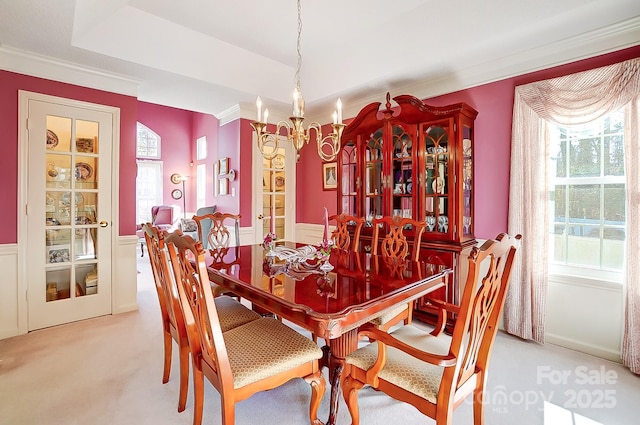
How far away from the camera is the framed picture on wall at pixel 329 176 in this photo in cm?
448

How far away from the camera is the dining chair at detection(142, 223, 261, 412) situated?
5.54 feet

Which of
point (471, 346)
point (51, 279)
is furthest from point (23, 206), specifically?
point (471, 346)

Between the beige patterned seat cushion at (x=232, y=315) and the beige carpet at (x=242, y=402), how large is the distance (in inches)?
18.7

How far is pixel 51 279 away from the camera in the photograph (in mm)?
3047

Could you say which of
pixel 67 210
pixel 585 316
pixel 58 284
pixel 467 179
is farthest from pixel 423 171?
pixel 58 284

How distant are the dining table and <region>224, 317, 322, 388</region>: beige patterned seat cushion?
107 mm

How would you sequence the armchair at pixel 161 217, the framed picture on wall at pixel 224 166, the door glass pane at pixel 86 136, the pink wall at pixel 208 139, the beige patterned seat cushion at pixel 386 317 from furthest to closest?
the armchair at pixel 161 217
the pink wall at pixel 208 139
the framed picture on wall at pixel 224 166
the door glass pane at pixel 86 136
the beige patterned seat cushion at pixel 386 317

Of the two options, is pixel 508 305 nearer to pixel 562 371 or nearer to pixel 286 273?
pixel 562 371

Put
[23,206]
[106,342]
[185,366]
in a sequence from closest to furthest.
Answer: [185,366], [106,342], [23,206]

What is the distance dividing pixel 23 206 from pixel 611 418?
4702 mm

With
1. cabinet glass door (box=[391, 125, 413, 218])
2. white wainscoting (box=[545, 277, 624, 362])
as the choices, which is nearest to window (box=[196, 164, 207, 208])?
cabinet glass door (box=[391, 125, 413, 218])

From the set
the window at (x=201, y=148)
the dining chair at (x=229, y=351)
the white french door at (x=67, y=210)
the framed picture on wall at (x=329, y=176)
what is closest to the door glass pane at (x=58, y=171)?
the white french door at (x=67, y=210)

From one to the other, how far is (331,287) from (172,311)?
925mm

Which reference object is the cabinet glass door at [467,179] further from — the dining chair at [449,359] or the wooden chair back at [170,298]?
the wooden chair back at [170,298]
